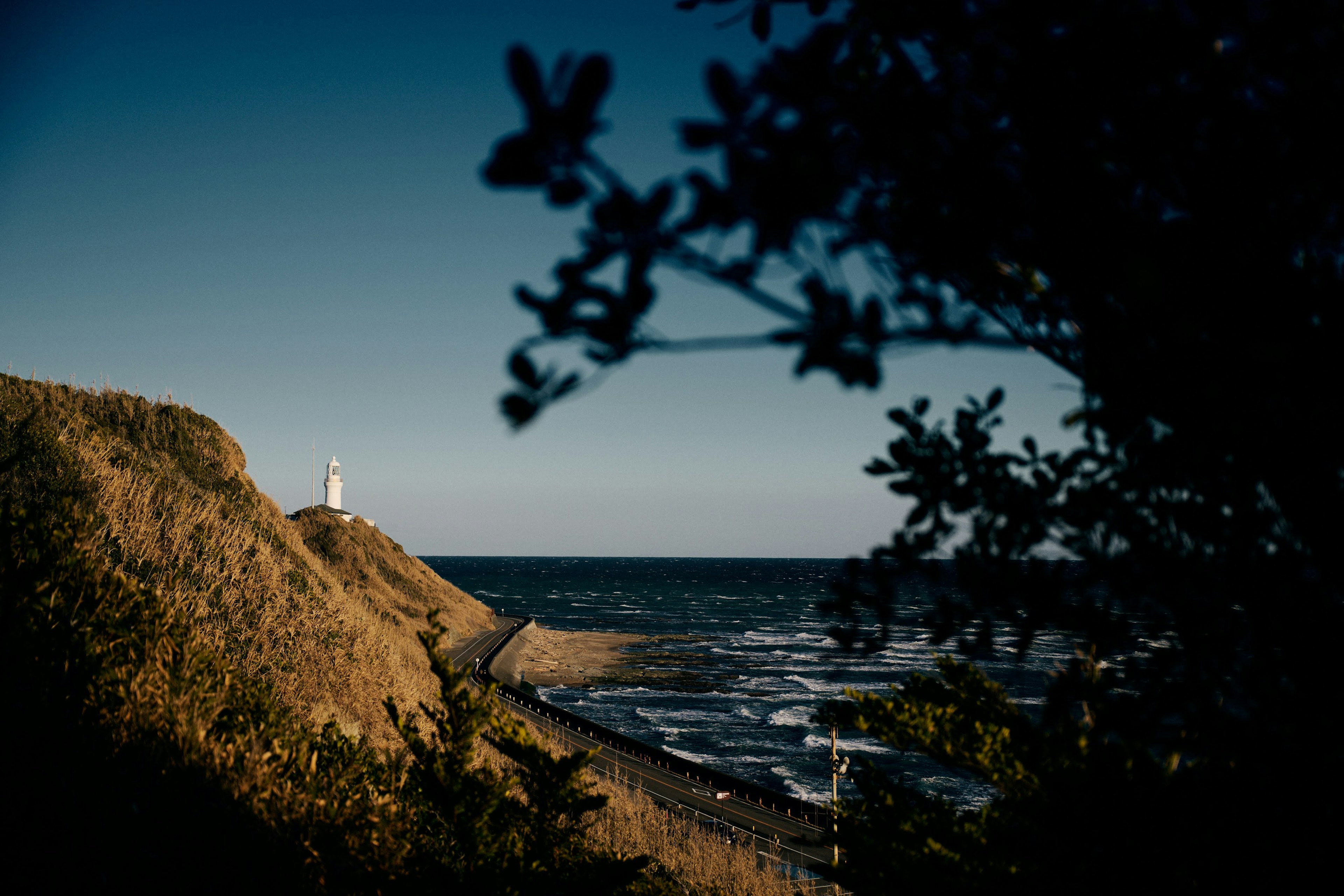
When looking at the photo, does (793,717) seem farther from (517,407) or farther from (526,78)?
(526,78)

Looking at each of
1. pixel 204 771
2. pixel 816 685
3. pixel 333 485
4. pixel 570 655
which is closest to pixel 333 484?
pixel 333 485

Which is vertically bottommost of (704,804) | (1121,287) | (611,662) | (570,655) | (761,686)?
(570,655)

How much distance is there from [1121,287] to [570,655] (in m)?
57.7

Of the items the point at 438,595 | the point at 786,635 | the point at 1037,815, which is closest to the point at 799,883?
the point at 1037,815

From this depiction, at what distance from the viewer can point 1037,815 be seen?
302cm

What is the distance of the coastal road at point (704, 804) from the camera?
19594 mm

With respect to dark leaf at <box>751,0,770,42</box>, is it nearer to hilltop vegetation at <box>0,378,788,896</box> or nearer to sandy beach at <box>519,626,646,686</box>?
hilltop vegetation at <box>0,378,788,896</box>

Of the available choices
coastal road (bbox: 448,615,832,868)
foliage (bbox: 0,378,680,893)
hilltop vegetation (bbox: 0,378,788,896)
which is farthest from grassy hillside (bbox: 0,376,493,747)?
coastal road (bbox: 448,615,832,868)

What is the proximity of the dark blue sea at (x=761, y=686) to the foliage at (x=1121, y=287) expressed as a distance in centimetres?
40

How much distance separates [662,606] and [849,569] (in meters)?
97.1

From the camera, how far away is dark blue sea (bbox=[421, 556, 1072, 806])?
90.8 feet

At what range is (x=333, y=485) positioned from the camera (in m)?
66.9

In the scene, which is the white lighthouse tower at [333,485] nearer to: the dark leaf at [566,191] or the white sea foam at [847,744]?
the white sea foam at [847,744]

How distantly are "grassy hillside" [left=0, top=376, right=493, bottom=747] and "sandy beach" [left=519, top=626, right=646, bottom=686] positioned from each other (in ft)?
67.7
